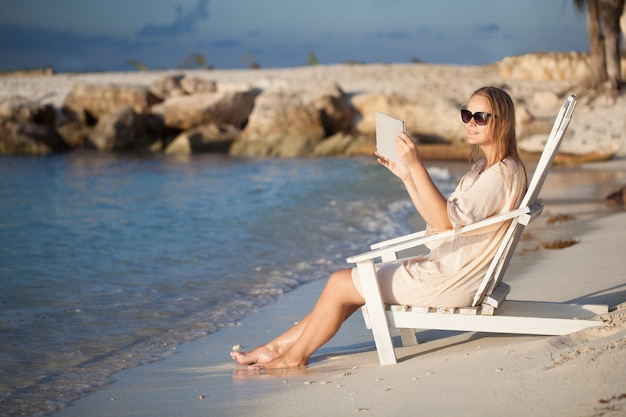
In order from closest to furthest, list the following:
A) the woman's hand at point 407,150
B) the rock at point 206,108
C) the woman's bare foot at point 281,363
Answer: the woman's hand at point 407,150 < the woman's bare foot at point 281,363 < the rock at point 206,108

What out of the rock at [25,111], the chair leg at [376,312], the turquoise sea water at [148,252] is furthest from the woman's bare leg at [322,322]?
the rock at [25,111]

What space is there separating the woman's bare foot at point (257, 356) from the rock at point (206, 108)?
24174 mm

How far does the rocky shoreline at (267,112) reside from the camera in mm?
27266

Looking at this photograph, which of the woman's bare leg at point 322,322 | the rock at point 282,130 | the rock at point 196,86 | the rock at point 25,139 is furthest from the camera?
the rock at point 196,86

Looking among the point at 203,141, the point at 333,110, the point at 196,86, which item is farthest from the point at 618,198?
the point at 196,86

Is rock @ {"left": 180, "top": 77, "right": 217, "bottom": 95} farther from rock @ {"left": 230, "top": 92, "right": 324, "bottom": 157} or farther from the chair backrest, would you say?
the chair backrest

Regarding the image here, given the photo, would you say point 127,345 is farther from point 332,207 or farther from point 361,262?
point 332,207

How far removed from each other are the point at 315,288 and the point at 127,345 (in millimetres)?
2338

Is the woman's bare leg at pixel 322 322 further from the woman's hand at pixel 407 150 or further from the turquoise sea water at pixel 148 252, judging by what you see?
the turquoise sea water at pixel 148 252

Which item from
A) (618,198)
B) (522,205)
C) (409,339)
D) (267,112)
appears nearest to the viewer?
(522,205)

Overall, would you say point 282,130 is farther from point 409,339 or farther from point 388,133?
point 388,133

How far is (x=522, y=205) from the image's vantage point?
14.5 feet

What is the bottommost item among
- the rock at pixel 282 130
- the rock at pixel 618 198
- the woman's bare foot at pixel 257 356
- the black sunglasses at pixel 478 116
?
the woman's bare foot at pixel 257 356

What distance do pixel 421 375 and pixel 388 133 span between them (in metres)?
1.25
